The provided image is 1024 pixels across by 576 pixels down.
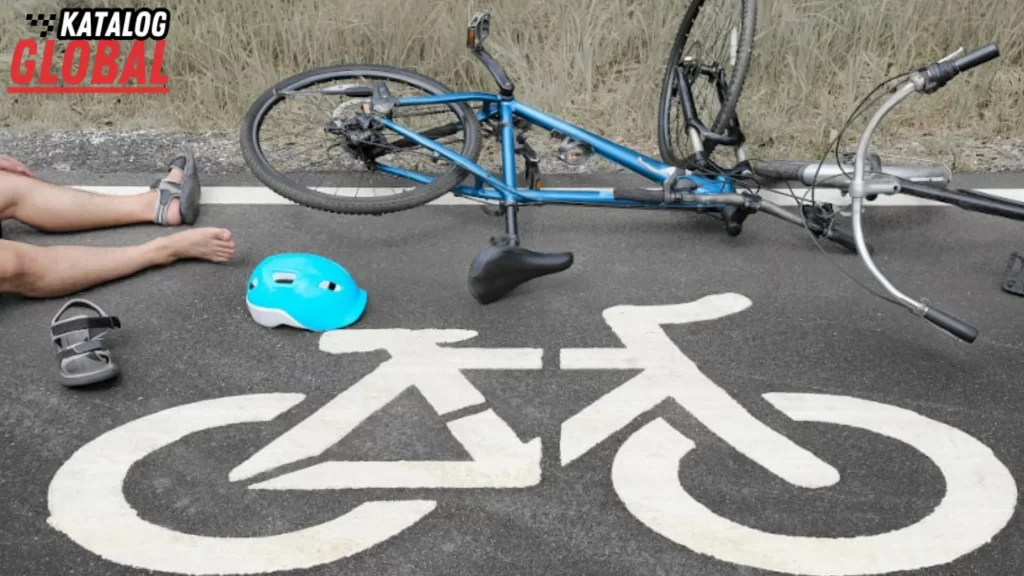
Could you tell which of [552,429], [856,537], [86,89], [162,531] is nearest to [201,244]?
[162,531]

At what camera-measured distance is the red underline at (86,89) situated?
5.90 meters

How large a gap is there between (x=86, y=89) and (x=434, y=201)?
107 inches

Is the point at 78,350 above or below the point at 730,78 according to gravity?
below

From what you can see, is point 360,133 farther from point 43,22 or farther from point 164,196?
point 43,22

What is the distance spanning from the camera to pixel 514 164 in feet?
12.9

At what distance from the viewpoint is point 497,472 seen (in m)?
2.71

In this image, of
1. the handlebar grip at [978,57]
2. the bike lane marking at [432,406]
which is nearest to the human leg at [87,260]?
the bike lane marking at [432,406]

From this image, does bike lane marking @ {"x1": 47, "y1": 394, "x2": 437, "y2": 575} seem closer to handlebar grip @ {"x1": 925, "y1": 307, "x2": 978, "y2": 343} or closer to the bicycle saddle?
the bicycle saddle

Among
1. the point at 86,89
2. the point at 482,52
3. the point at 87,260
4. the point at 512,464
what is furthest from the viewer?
the point at 86,89

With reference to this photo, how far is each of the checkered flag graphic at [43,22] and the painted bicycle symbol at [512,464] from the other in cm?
431

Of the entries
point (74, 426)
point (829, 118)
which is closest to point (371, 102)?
point (74, 426)

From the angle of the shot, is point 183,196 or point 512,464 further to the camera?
point 183,196
